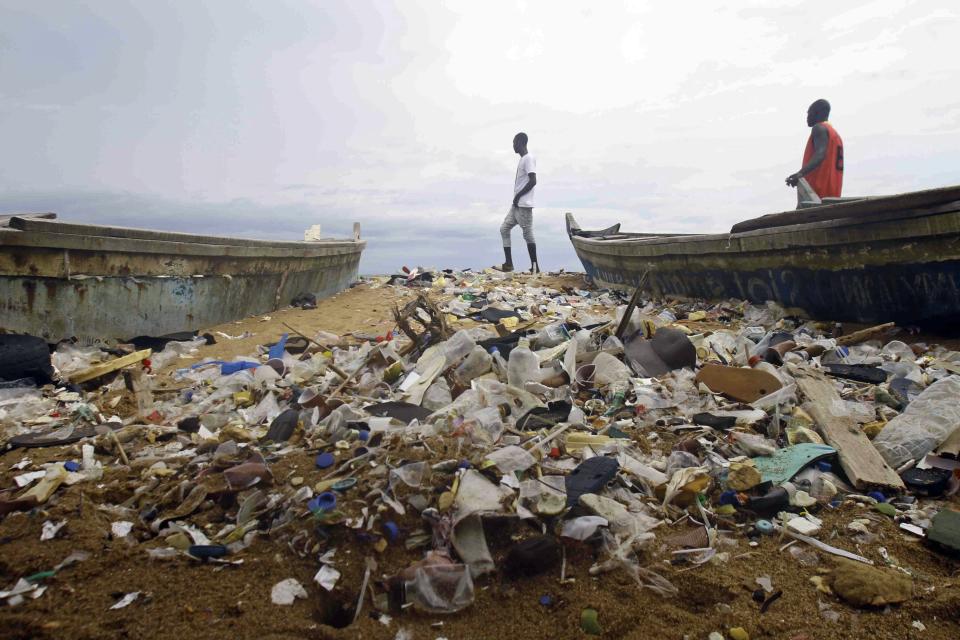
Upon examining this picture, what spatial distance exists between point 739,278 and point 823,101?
2.31m

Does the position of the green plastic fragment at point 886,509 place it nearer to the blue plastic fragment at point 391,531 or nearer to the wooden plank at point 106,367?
the blue plastic fragment at point 391,531

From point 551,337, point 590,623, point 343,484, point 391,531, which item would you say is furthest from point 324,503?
point 551,337

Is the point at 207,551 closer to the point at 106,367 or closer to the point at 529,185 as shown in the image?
the point at 106,367

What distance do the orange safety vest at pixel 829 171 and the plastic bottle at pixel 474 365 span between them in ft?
16.6

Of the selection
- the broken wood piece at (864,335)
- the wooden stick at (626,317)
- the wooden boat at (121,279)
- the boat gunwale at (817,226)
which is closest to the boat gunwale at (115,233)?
the wooden boat at (121,279)

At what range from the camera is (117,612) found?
1720 millimetres

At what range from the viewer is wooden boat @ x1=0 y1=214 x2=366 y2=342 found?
4406 millimetres

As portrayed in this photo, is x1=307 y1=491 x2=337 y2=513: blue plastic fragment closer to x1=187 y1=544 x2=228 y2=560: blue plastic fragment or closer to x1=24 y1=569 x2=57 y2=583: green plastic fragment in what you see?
x1=187 y1=544 x2=228 y2=560: blue plastic fragment

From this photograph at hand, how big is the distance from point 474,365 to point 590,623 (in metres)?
2.16

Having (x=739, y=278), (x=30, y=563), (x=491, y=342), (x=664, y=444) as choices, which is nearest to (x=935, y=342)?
(x=739, y=278)

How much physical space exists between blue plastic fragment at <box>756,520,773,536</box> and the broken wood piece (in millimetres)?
2953

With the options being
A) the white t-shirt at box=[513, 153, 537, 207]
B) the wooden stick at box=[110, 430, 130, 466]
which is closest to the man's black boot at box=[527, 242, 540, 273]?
the white t-shirt at box=[513, 153, 537, 207]

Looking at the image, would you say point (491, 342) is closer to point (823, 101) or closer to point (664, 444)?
point (664, 444)

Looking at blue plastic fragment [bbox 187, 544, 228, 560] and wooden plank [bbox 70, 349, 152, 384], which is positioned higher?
wooden plank [bbox 70, 349, 152, 384]
